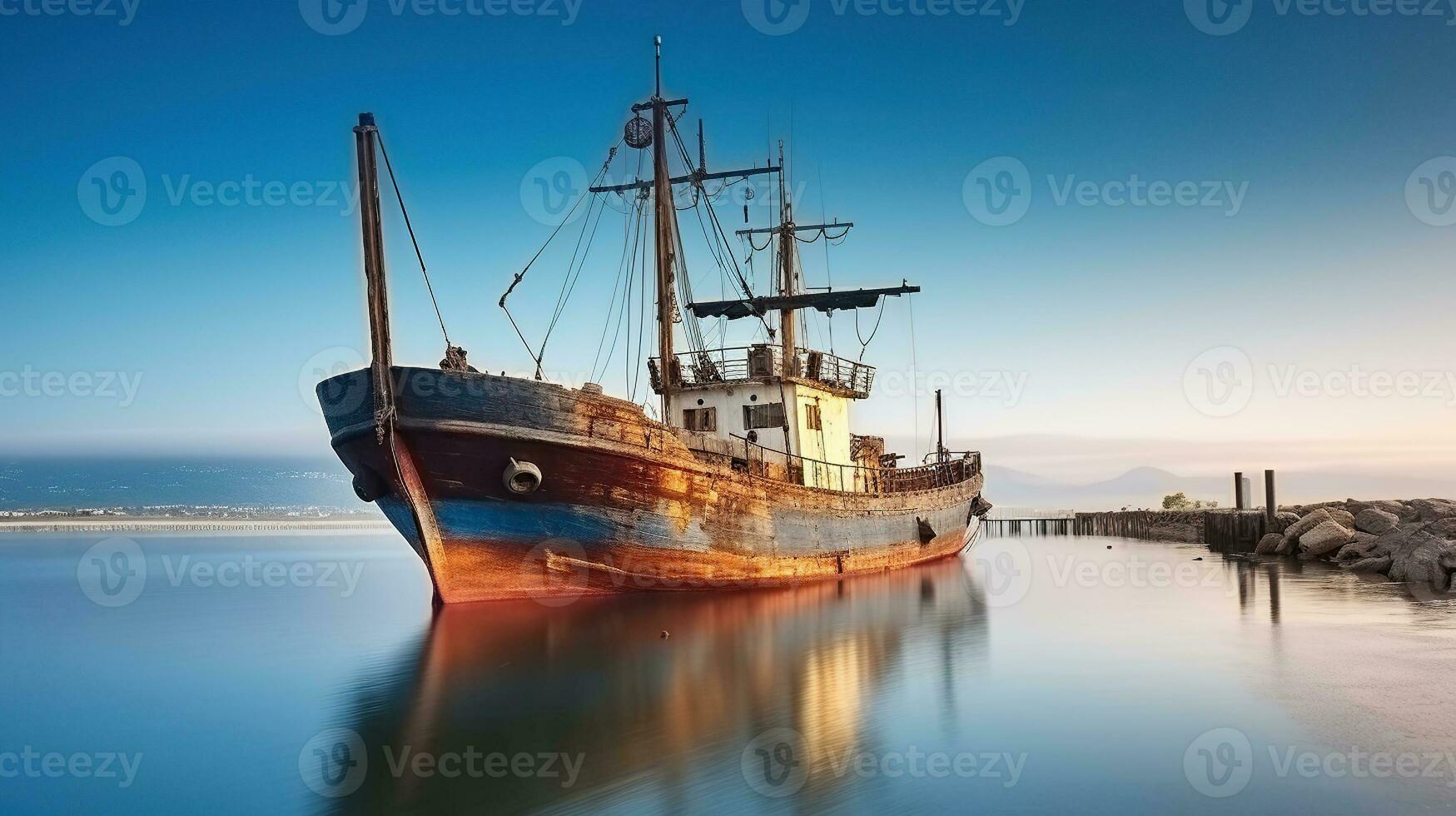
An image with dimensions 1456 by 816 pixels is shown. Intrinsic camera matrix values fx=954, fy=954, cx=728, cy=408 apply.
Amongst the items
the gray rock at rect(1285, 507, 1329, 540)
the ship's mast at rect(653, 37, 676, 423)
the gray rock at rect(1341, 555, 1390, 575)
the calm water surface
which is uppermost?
the ship's mast at rect(653, 37, 676, 423)

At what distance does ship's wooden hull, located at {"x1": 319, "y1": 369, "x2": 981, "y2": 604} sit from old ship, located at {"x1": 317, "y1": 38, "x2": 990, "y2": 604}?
0.09 ft

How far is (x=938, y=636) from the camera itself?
15.7 metres

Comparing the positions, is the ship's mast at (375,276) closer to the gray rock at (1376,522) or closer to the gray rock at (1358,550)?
the gray rock at (1358,550)

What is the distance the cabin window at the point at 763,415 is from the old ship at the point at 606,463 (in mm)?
39

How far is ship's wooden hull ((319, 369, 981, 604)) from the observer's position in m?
15.1

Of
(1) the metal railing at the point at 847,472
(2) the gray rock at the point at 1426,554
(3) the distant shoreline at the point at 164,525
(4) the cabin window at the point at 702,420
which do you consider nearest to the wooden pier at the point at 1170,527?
(2) the gray rock at the point at 1426,554

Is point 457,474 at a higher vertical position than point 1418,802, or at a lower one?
higher

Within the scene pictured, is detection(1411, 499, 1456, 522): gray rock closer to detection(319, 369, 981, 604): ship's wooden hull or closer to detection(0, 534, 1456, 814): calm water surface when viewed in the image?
detection(0, 534, 1456, 814): calm water surface

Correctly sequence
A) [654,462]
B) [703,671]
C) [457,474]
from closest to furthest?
[703,671] < [457,474] < [654,462]

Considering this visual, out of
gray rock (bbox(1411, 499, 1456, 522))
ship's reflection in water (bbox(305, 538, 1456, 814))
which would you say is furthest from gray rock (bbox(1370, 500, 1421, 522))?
ship's reflection in water (bbox(305, 538, 1456, 814))

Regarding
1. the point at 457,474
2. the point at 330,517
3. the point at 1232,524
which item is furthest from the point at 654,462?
the point at 330,517

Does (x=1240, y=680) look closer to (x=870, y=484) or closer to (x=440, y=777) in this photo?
(x=440, y=777)

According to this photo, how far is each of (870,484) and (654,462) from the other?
10704 mm

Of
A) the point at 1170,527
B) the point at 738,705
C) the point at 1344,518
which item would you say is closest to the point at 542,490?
the point at 738,705
